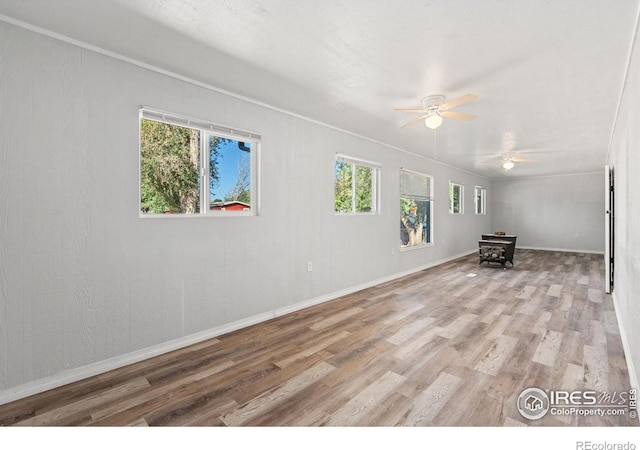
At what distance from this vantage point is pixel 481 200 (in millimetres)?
10594

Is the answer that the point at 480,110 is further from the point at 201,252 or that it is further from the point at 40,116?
the point at 40,116

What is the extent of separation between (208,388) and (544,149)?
6973 mm

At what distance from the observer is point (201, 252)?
2.98 meters

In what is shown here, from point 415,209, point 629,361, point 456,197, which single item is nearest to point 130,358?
point 629,361

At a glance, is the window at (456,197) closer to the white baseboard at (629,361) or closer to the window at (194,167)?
the white baseboard at (629,361)

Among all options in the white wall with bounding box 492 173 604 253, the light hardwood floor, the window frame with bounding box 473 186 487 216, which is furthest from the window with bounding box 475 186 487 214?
the light hardwood floor

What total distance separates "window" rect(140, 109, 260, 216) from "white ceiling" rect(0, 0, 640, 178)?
A: 1.55 ft

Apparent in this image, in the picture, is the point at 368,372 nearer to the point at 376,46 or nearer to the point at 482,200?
the point at 376,46

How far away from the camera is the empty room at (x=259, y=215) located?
1956mm

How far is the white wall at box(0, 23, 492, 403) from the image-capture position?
2.04 meters

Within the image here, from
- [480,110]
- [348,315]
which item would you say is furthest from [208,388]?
[480,110]

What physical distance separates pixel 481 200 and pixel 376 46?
979 cm

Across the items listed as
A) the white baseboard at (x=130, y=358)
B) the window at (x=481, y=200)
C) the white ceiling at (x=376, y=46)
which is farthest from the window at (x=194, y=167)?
the window at (x=481, y=200)

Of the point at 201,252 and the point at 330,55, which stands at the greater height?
the point at 330,55
